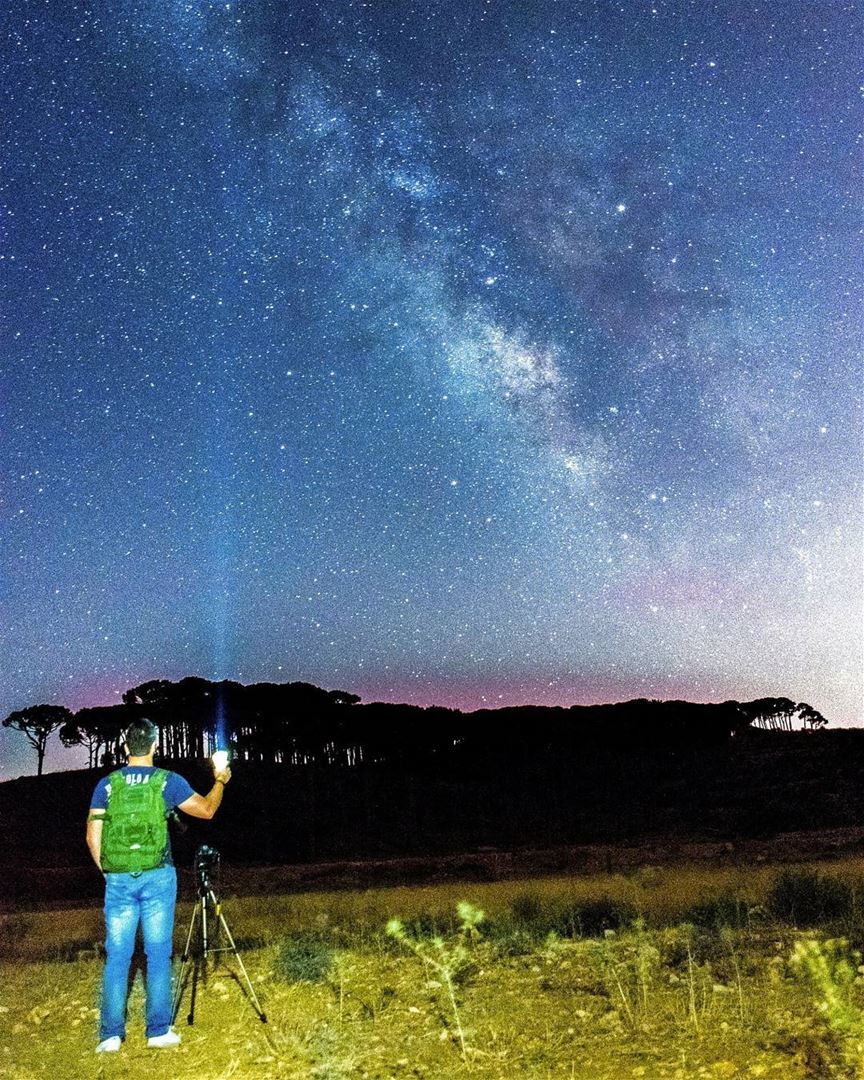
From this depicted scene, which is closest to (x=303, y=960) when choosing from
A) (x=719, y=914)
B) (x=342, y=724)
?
(x=719, y=914)

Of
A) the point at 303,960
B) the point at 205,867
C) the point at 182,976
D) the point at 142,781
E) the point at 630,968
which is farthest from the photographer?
the point at 303,960

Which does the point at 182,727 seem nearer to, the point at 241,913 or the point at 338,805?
the point at 338,805

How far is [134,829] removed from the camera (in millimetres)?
5816

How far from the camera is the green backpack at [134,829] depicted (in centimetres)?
581

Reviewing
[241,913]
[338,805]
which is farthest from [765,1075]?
[338,805]

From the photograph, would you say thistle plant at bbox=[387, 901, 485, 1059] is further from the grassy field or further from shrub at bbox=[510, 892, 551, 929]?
shrub at bbox=[510, 892, 551, 929]

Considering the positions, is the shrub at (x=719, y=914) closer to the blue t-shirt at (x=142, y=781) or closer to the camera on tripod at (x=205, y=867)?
the camera on tripod at (x=205, y=867)

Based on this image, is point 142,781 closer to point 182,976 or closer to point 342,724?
point 182,976

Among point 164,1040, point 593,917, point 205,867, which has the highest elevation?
point 205,867

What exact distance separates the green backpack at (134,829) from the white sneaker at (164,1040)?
4.01 feet

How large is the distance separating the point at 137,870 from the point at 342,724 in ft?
224

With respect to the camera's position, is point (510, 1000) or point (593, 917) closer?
point (510, 1000)

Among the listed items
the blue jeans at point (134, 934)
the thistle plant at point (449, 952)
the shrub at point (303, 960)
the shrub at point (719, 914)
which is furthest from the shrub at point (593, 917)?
the blue jeans at point (134, 934)

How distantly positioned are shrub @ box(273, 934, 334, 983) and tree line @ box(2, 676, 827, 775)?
56.8 meters
